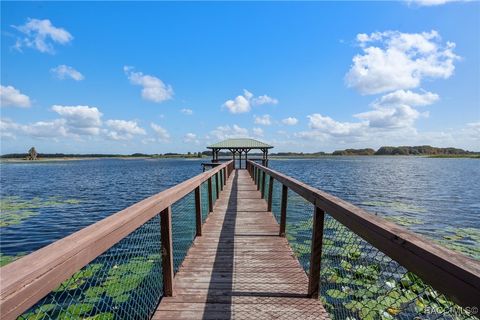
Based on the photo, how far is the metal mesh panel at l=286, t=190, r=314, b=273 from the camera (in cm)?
598

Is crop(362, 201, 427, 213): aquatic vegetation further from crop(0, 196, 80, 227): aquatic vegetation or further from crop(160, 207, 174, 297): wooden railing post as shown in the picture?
crop(0, 196, 80, 227): aquatic vegetation

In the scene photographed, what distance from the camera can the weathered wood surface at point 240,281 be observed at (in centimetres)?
256

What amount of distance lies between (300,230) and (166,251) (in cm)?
628

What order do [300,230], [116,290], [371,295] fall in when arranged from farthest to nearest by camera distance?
[300,230]
[116,290]
[371,295]

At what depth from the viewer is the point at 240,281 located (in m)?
3.15

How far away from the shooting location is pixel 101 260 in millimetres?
6812

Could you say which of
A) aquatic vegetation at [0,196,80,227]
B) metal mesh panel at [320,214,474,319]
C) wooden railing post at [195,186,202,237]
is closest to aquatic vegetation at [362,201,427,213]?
metal mesh panel at [320,214,474,319]

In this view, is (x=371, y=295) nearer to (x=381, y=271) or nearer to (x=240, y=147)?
(x=381, y=271)

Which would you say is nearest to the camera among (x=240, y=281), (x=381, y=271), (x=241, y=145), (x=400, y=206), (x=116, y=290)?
(x=240, y=281)

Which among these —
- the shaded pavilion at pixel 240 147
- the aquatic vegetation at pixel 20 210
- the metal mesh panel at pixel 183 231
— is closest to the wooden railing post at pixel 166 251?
the metal mesh panel at pixel 183 231

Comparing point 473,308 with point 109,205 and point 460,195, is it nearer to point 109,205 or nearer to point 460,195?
point 109,205

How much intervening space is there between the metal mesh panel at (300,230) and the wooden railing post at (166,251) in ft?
9.00

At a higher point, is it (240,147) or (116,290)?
(240,147)

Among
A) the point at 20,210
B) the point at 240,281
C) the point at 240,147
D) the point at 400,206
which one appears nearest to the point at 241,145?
the point at 240,147
